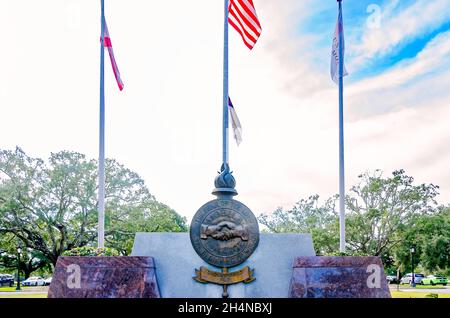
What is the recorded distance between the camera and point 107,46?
15.2 metres

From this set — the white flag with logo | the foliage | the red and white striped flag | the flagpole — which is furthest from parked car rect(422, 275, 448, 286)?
the red and white striped flag

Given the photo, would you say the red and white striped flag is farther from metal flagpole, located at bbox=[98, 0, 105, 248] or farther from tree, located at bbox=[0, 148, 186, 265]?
tree, located at bbox=[0, 148, 186, 265]

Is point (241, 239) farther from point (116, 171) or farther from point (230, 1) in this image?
point (116, 171)

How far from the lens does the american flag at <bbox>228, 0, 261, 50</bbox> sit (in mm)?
14547

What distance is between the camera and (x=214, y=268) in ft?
40.5

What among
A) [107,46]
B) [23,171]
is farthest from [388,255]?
[107,46]

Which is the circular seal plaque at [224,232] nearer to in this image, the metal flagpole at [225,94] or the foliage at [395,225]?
the metal flagpole at [225,94]

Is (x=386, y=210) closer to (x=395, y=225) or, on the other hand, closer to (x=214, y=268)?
(x=395, y=225)

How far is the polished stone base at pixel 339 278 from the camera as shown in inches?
468

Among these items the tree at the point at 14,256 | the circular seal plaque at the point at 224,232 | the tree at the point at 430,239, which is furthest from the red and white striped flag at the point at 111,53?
the tree at the point at 430,239

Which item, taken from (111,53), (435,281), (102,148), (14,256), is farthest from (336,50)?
(435,281)

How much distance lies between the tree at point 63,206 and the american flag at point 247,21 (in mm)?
16075

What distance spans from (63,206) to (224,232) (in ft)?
58.5
